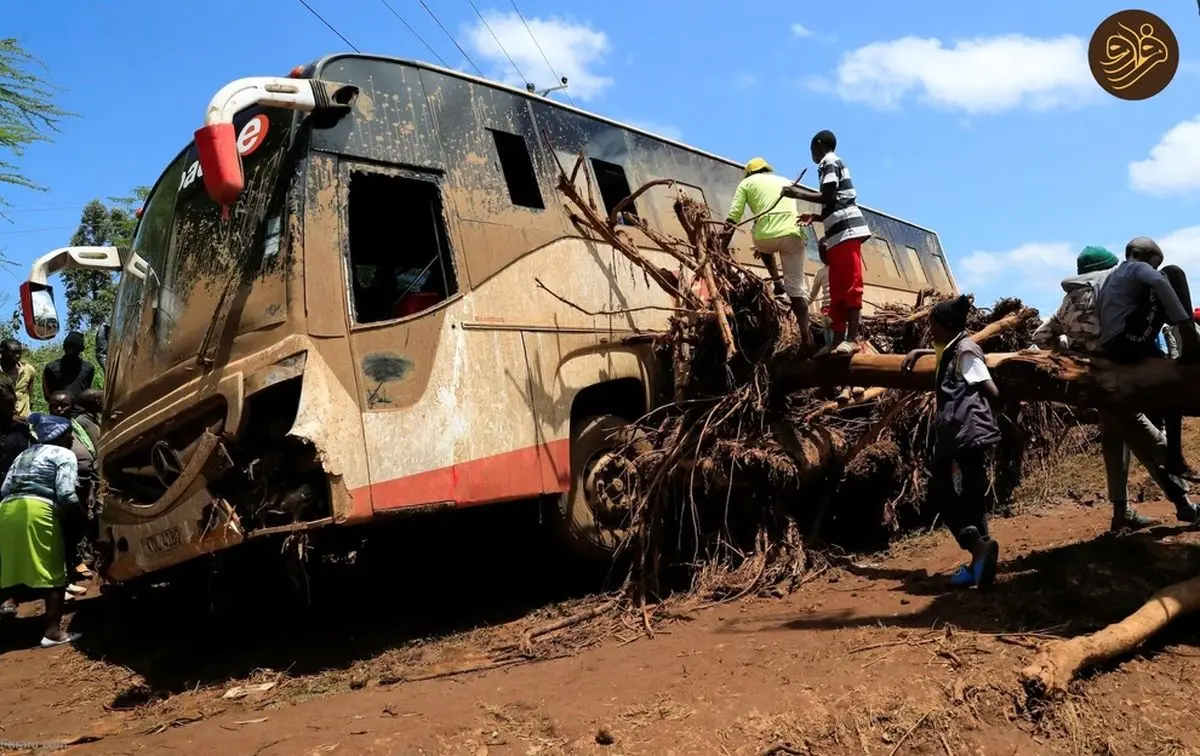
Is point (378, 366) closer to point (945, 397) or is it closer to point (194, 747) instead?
point (194, 747)

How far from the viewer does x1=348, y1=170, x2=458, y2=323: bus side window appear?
5.08 meters

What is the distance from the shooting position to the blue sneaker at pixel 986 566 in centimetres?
470

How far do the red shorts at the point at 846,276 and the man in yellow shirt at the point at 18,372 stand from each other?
24.2 feet


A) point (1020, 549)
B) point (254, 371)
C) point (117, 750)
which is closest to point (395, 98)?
point (254, 371)

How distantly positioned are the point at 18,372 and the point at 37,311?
373cm

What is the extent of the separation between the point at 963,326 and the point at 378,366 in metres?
3.33

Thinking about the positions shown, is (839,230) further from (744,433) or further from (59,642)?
(59,642)

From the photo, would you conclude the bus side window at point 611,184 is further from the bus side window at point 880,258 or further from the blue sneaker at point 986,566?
the bus side window at point 880,258

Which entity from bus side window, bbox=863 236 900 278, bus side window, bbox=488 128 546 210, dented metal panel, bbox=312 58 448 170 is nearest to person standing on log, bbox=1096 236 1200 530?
bus side window, bbox=488 128 546 210

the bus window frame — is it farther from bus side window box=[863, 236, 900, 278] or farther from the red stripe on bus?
bus side window box=[863, 236, 900, 278]

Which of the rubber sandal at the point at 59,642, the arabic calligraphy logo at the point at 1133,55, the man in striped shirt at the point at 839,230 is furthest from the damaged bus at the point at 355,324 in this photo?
the arabic calligraphy logo at the point at 1133,55

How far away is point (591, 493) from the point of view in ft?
18.9

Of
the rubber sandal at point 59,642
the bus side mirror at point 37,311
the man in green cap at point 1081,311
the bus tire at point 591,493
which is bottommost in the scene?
the rubber sandal at point 59,642

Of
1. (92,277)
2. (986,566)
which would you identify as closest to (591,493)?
(986,566)
